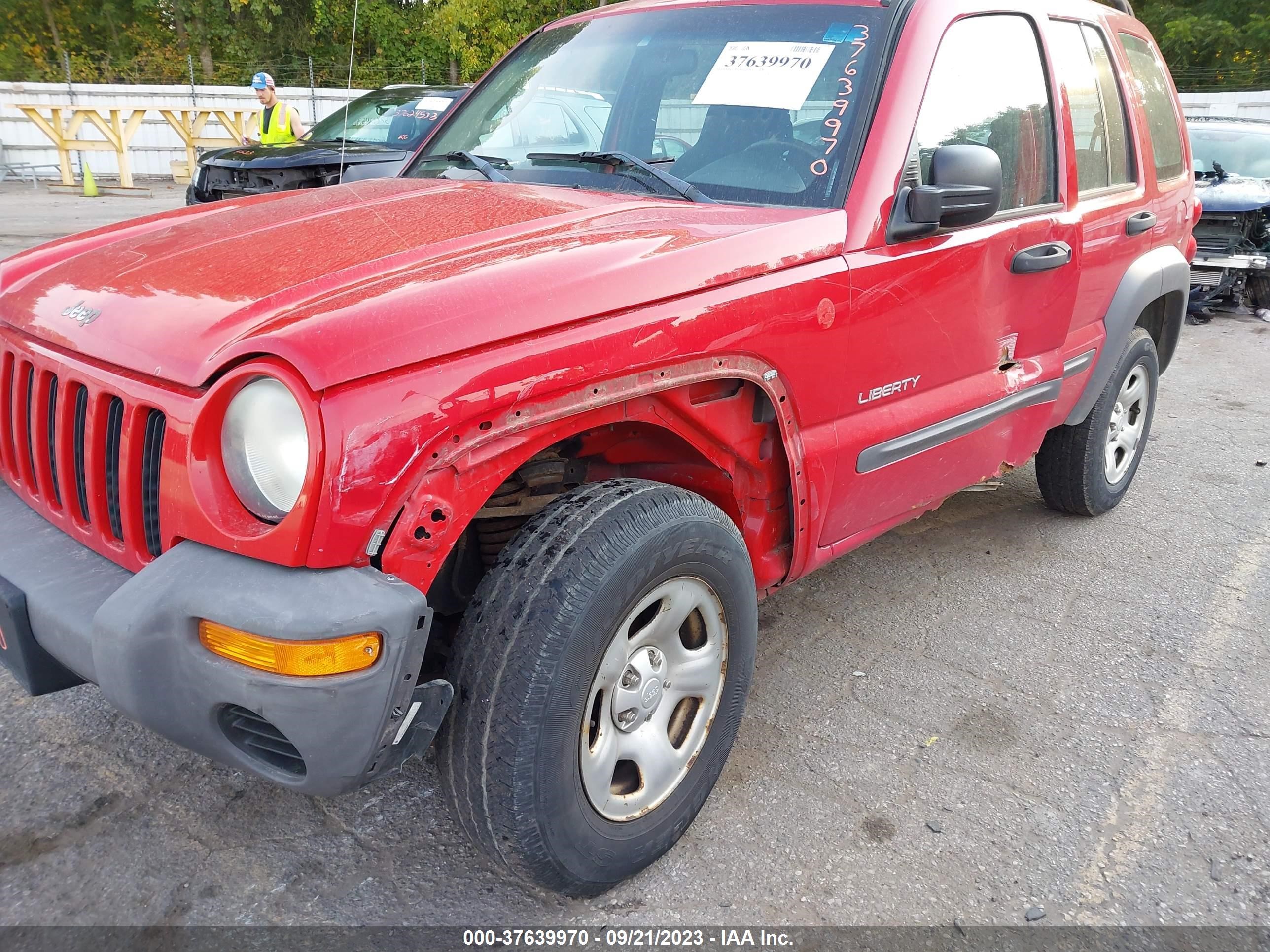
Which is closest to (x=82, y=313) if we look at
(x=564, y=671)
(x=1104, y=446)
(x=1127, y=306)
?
(x=564, y=671)

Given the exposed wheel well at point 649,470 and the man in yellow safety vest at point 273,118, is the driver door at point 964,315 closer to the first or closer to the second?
the exposed wheel well at point 649,470

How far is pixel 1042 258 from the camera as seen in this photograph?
311 centimetres

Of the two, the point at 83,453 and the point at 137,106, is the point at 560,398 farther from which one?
the point at 137,106

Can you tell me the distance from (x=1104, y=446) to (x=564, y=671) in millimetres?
3101

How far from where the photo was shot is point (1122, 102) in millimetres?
3818

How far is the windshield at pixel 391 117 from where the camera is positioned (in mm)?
9367

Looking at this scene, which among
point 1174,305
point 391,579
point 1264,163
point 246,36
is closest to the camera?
point 391,579

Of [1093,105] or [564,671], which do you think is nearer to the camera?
[564,671]

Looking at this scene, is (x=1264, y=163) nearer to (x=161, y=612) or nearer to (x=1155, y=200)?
(x=1155, y=200)

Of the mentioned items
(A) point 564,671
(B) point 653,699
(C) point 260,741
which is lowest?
(B) point 653,699

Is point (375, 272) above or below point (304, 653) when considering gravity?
above

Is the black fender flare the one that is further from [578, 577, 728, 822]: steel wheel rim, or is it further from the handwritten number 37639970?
[578, 577, 728, 822]: steel wheel rim

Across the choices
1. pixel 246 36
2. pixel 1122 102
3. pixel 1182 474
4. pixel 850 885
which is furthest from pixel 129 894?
pixel 246 36

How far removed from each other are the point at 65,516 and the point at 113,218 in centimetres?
1277
